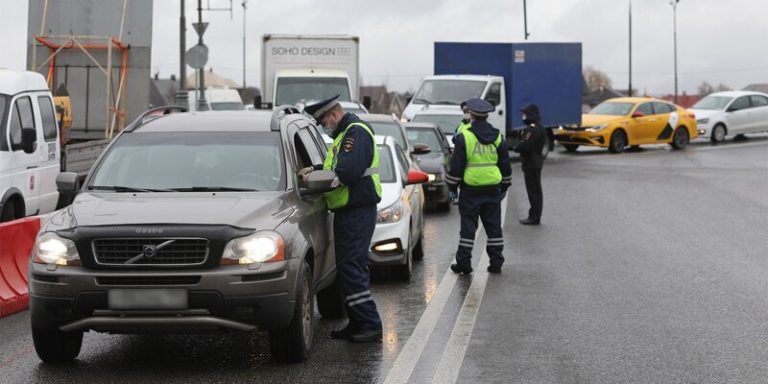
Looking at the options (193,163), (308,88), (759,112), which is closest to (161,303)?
(193,163)

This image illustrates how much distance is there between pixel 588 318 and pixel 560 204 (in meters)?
11.1

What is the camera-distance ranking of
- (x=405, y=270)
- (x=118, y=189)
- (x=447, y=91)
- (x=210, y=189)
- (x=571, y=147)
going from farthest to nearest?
(x=571, y=147)
(x=447, y=91)
(x=405, y=270)
(x=118, y=189)
(x=210, y=189)

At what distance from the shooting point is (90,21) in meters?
20.9

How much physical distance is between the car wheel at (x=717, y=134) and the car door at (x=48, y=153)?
1106 inches

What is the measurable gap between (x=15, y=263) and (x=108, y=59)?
9.47 m

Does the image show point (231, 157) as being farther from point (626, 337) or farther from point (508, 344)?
point (626, 337)

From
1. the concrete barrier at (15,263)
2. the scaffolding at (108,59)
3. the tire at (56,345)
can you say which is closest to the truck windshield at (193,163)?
the tire at (56,345)

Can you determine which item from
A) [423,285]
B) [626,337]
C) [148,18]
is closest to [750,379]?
[626,337]

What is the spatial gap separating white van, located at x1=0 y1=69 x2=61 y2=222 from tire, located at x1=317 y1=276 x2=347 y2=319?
5.12m

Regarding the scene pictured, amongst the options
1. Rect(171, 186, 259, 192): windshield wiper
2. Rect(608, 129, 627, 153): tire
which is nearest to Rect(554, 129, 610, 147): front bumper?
Rect(608, 129, 627, 153): tire

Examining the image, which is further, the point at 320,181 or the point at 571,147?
the point at 571,147

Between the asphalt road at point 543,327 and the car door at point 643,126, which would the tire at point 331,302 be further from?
the car door at point 643,126

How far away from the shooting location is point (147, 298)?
7.39 metres

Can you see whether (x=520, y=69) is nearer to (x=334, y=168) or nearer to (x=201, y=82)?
(x=201, y=82)
